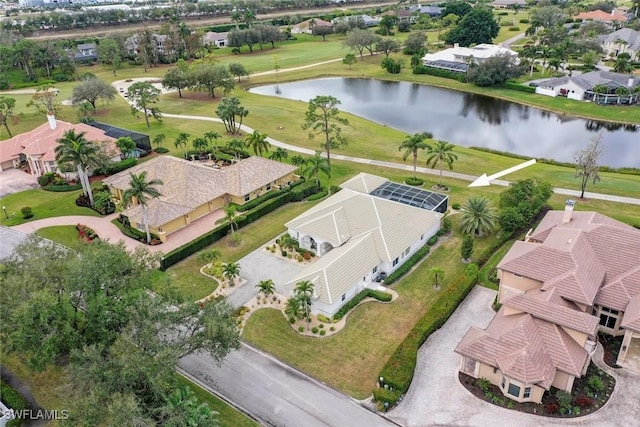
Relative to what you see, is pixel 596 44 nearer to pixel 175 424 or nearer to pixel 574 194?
pixel 574 194

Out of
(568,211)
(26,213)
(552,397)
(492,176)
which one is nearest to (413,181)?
(492,176)

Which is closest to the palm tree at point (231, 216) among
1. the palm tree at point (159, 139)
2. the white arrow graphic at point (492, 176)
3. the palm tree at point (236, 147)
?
the palm tree at point (236, 147)

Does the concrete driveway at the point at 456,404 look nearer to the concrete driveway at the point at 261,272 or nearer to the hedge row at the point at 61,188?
the concrete driveway at the point at 261,272

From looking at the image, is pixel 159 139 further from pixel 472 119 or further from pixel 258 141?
pixel 472 119

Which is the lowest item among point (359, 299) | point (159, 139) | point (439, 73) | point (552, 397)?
point (359, 299)

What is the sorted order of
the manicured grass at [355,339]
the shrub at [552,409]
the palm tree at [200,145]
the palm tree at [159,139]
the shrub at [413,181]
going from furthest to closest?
the palm tree at [159,139] < the palm tree at [200,145] < the shrub at [413,181] < the manicured grass at [355,339] < the shrub at [552,409]

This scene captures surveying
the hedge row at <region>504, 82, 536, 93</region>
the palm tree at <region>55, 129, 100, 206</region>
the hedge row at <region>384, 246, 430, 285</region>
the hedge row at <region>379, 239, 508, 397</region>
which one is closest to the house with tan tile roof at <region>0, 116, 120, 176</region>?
the palm tree at <region>55, 129, 100, 206</region>

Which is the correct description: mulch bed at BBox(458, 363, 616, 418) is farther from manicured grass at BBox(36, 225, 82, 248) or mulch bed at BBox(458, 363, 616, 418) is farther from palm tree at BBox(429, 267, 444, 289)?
manicured grass at BBox(36, 225, 82, 248)
